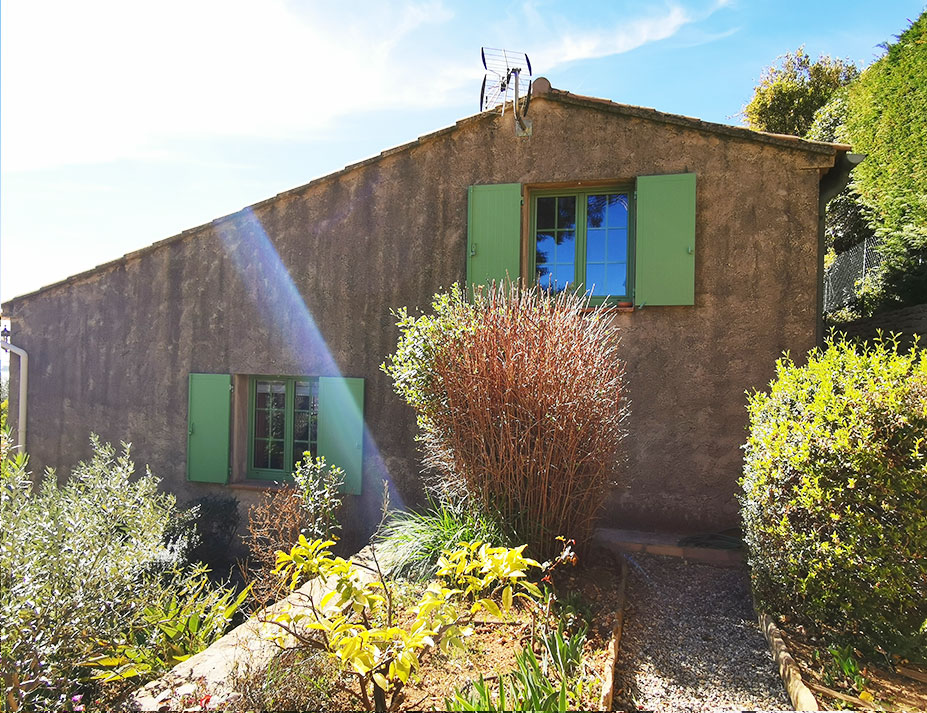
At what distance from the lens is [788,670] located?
2873 millimetres

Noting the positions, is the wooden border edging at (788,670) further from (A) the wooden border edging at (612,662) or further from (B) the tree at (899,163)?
(B) the tree at (899,163)

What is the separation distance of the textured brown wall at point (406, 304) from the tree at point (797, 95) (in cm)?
971

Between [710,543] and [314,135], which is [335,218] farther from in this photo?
[710,543]

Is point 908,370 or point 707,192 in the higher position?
point 707,192

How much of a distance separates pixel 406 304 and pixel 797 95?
501 inches

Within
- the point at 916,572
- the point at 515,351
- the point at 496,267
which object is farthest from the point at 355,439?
the point at 916,572

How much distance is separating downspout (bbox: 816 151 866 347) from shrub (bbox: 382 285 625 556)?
293 cm

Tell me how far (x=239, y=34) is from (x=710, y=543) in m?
6.04

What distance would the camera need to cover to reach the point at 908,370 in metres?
3.09

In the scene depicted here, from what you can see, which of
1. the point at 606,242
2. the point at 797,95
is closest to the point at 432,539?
the point at 606,242

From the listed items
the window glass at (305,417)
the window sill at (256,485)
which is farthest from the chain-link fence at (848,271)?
the window sill at (256,485)

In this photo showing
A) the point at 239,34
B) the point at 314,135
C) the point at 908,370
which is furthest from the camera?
the point at 314,135

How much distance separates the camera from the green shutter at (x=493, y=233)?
6039mm

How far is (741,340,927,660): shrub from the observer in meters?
2.79
